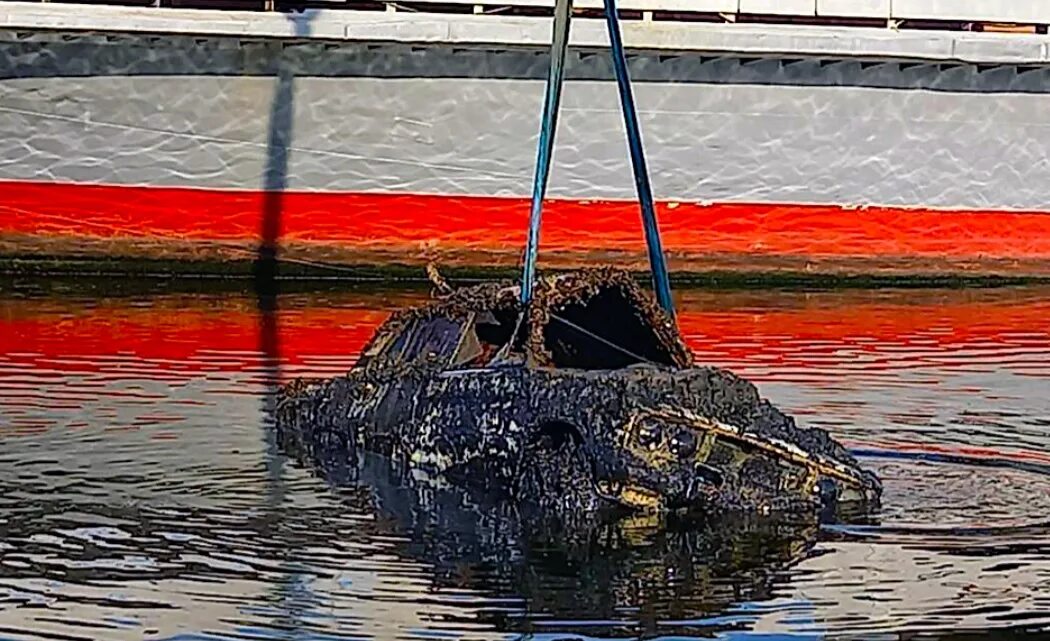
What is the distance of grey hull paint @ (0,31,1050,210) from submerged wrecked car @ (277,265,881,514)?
441 inches

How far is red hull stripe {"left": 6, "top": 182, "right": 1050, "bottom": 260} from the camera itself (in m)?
24.8

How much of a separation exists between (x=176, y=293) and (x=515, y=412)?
12.5 metres

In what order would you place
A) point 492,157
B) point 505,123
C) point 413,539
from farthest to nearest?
point 492,157 < point 505,123 < point 413,539

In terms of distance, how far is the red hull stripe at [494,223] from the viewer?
24812mm

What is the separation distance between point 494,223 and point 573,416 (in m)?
14.2

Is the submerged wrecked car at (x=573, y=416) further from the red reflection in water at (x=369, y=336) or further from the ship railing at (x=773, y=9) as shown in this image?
the ship railing at (x=773, y=9)

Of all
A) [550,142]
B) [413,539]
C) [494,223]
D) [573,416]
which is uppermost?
[550,142]

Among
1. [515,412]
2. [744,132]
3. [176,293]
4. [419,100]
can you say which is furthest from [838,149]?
[515,412]

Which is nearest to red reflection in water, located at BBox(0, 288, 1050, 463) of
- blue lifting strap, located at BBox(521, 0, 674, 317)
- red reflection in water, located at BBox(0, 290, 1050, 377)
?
red reflection in water, located at BBox(0, 290, 1050, 377)

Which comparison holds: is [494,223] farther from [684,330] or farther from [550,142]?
[550,142]

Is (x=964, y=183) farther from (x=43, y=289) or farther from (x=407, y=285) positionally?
(x=43, y=289)

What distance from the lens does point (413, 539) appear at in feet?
36.2

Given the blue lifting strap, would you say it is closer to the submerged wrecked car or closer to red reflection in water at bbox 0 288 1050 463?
the submerged wrecked car

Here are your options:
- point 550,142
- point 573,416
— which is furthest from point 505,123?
point 573,416
